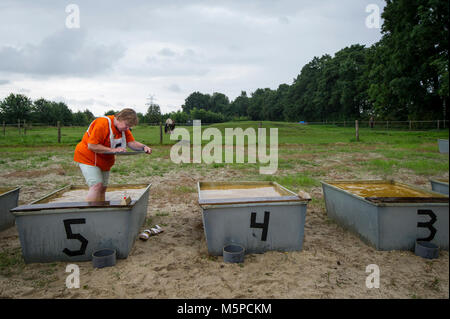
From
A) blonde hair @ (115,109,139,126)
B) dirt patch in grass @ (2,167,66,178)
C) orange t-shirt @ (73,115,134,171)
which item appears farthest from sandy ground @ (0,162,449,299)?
dirt patch in grass @ (2,167,66,178)

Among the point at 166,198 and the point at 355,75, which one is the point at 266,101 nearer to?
the point at 355,75

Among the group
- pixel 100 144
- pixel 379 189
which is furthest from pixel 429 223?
pixel 100 144

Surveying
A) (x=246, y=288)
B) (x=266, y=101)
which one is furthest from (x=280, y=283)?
(x=266, y=101)

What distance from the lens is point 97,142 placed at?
312 centimetres

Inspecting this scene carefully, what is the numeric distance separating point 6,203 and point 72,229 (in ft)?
5.57

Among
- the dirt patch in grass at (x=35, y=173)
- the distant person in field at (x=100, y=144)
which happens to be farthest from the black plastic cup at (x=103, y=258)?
the dirt patch in grass at (x=35, y=173)

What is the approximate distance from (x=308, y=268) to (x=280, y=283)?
460mm

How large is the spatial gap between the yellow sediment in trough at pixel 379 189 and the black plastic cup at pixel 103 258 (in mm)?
3041

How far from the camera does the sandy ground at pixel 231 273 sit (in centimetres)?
247

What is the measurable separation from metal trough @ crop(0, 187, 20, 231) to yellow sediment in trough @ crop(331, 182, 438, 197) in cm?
462

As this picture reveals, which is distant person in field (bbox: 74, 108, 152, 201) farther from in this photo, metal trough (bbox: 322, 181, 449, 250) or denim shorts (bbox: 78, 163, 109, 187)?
metal trough (bbox: 322, 181, 449, 250)

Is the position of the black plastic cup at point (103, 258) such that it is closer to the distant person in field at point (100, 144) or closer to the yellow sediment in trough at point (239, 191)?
the distant person in field at point (100, 144)

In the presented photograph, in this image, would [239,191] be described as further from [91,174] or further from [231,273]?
[91,174]
